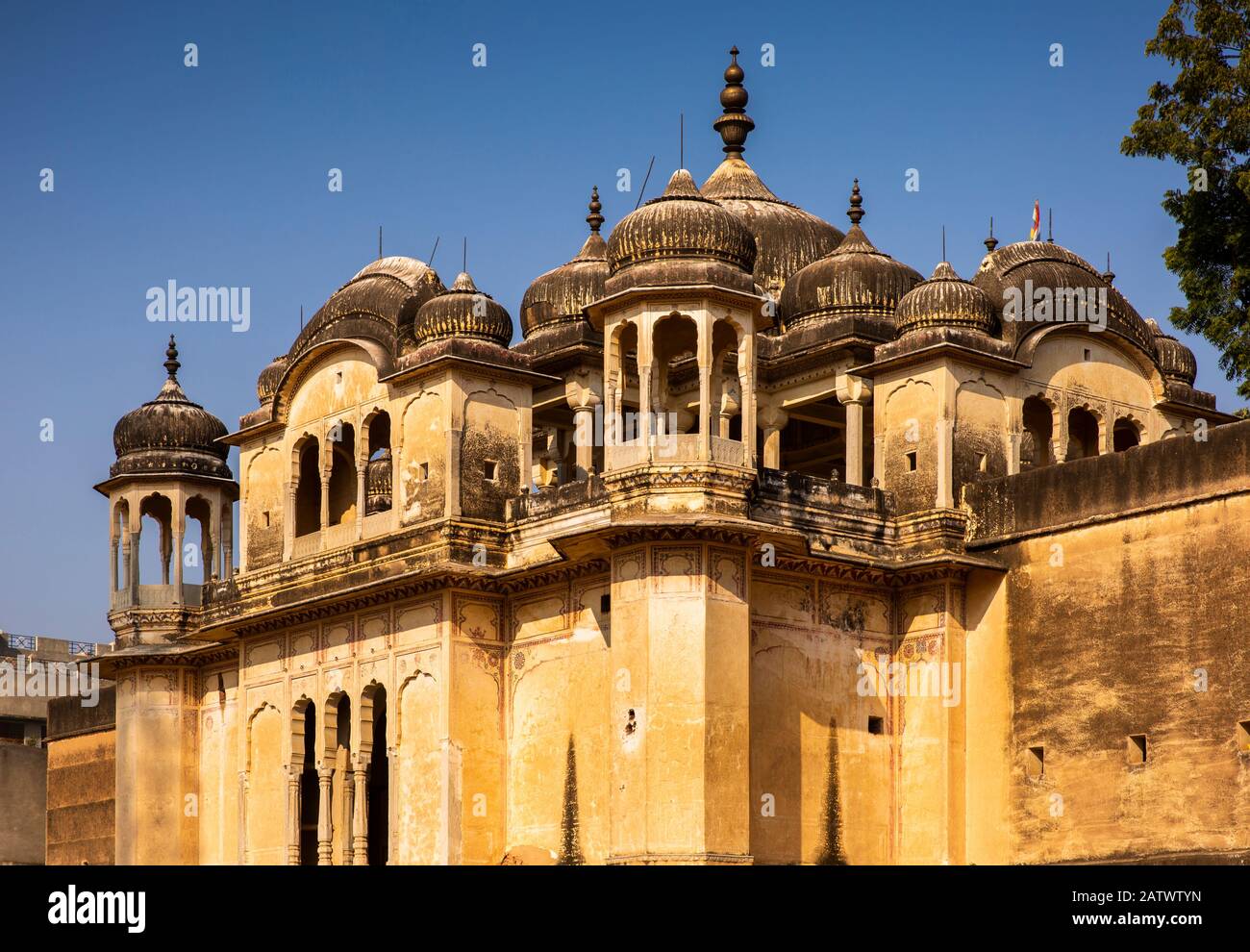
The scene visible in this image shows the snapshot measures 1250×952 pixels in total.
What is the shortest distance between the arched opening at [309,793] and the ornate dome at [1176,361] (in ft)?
39.3

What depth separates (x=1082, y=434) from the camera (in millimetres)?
27969

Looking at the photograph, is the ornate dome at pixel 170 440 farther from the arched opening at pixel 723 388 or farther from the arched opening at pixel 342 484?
the arched opening at pixel 723 388

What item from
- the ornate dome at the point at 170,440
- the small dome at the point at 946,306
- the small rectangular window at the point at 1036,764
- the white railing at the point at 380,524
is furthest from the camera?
the ornate dome at the point at 170,440

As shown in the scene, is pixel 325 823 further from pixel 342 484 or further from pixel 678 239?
pixel 678 239

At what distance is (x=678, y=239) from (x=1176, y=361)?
845 cm

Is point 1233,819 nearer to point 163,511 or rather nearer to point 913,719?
point 913,719

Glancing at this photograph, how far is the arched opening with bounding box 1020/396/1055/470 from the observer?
27172mm

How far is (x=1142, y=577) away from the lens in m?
23.2

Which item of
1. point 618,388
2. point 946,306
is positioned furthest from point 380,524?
point 946,306

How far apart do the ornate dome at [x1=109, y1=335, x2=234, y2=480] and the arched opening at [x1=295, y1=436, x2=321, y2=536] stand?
3.08 metres

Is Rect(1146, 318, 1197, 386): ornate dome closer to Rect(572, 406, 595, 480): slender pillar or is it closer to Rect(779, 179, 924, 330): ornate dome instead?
Rect(779, 179, 924, 330): ornate dome

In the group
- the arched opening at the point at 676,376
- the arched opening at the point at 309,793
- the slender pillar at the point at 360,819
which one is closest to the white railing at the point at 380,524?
the arched opening at the point at 309,793

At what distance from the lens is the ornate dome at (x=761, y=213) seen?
29922mm
